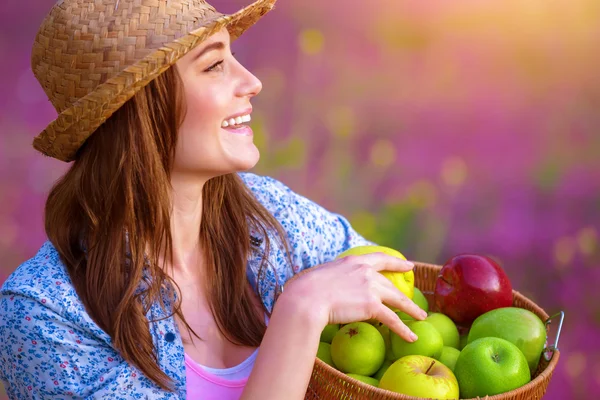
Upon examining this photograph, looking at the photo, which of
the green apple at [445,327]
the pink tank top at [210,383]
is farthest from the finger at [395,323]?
the pink tank top at [210,383]

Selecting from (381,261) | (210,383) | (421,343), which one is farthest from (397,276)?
(210,383)

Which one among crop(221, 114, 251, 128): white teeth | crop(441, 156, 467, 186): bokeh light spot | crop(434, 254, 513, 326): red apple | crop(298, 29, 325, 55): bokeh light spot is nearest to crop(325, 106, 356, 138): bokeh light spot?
crop(298, 29, 325, 55): bokeh light spot

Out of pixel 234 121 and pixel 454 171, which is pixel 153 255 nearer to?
pixel 234 121

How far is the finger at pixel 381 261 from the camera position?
1115 millimetres

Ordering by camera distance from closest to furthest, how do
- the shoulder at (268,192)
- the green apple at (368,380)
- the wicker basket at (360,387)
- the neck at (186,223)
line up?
1. the wicker basket at (360,387)
2. the green apple at (368,380)
3. the neck at (186,223)
4. the shoulder at (268,192)

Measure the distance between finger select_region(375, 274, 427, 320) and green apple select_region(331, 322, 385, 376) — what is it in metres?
0.05

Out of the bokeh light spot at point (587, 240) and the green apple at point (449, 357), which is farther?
the bokeh light spot at point (587, 240)

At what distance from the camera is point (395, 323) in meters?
1.03

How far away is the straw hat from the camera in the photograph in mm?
1113

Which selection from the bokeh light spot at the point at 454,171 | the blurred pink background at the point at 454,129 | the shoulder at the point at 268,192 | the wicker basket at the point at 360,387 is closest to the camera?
the wicker basket at the point at 360,387

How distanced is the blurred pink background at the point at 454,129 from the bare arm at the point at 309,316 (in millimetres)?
1244

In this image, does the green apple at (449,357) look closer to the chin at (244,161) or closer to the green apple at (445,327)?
Answer: the green apple at (445,327)

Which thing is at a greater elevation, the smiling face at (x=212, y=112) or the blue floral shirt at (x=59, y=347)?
the smiling face at (x=212, y=112)

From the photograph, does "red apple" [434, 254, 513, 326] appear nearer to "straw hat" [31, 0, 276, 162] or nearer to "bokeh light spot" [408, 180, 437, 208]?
"straw hat" [31, 0, 276, 162]
